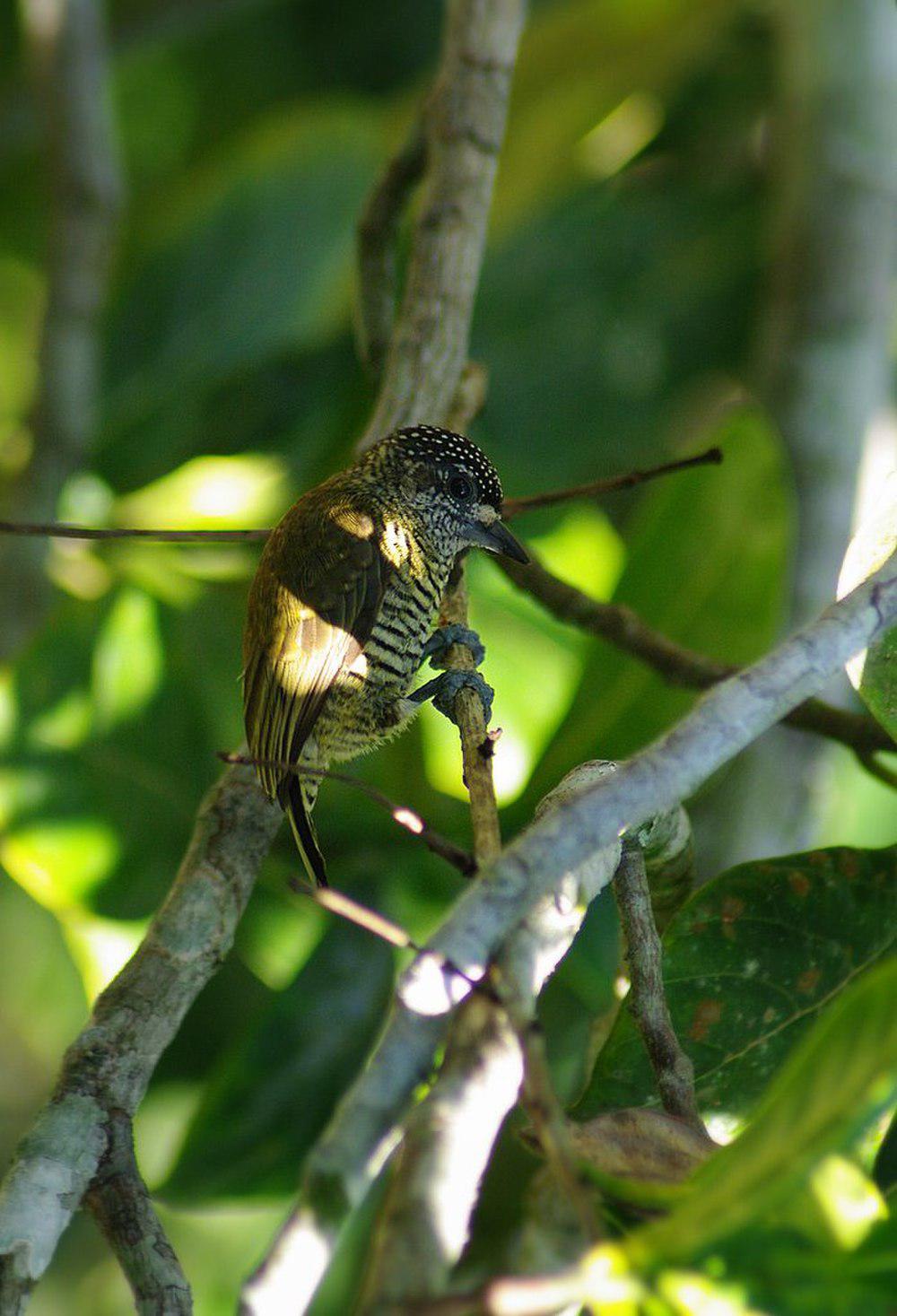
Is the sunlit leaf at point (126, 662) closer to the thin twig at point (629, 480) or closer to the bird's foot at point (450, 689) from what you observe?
the bird's foot at point (450, 689)

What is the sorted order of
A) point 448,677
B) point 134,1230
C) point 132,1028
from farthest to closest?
point 448,677 → point 132,1028 → point 134,1230

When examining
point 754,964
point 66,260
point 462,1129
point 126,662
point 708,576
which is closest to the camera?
point 462,1129

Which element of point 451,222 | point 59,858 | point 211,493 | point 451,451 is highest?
point 211,493

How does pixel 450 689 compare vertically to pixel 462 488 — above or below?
below

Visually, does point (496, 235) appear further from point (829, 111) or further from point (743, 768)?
point (743, 768)

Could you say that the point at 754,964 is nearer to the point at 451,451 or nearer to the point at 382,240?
the point at 451,451

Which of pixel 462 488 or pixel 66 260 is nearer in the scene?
pixel 462 488

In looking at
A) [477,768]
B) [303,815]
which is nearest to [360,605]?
[303,815]

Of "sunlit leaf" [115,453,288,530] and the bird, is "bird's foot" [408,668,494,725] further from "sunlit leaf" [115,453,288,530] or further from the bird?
"sunlit leaf" [115,453,288,530]
